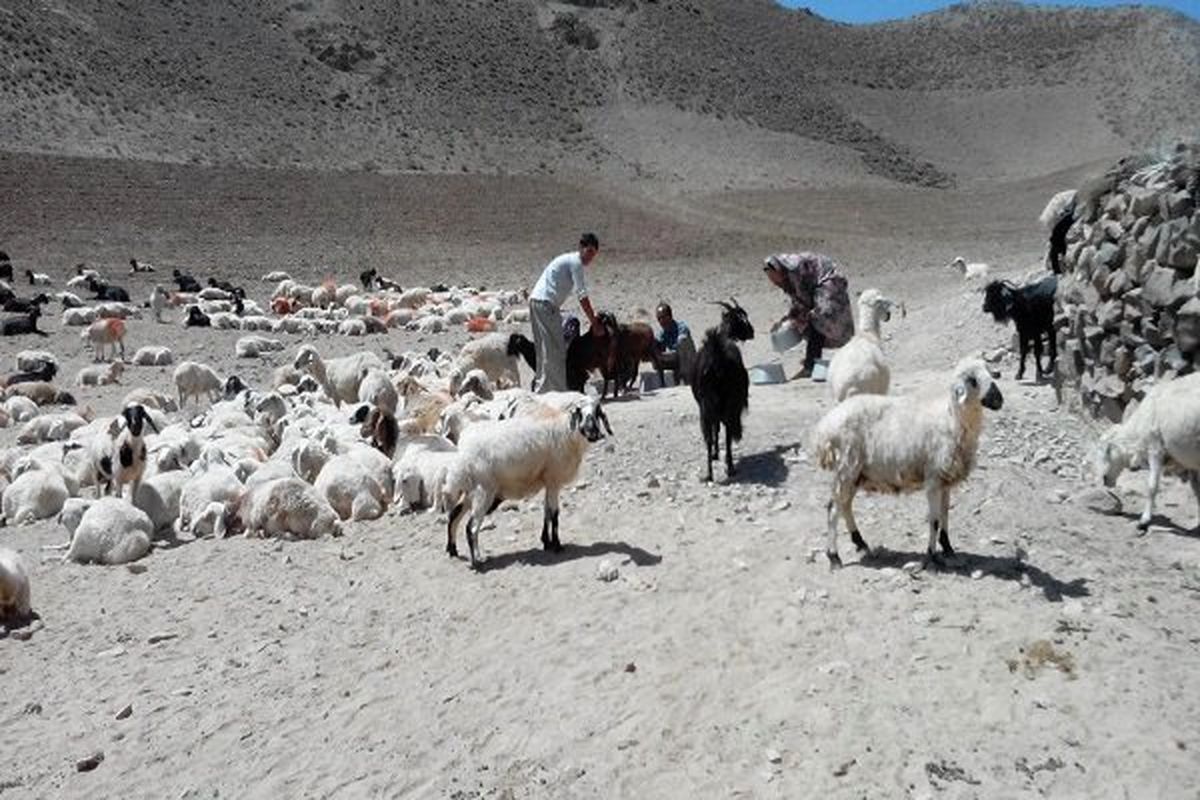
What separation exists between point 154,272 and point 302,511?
2878cm

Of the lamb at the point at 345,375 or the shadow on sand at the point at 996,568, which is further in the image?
the lamb at the point at 345,375


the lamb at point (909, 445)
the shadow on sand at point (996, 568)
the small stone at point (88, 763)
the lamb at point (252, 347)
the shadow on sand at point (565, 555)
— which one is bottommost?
the small stone at point (88, 763)

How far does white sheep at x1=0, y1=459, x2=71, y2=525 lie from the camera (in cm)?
1092

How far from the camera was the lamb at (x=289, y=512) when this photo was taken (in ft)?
30.9

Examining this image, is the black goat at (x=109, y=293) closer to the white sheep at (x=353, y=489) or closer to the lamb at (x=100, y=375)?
the lamb at (x=100, y=375)

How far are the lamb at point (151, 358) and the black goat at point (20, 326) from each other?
164 inches

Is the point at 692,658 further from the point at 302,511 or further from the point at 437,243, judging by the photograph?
the point at 437,243

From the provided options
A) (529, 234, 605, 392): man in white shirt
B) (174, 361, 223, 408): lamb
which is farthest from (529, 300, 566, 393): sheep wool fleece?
(174, 361, 223, 408): lamb

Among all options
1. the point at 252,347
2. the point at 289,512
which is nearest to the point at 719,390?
the point at 289,512

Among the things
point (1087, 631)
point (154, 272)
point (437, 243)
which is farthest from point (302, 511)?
point (437, 243)

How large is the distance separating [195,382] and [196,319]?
30.4 ft

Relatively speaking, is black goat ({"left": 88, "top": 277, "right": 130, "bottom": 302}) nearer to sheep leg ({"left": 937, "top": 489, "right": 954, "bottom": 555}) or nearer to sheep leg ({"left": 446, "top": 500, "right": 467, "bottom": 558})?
sheep leg ({"left": 446, "top": 500, "right": 467, "bottom": 558})

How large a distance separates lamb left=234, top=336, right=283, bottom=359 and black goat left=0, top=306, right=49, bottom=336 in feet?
16.4

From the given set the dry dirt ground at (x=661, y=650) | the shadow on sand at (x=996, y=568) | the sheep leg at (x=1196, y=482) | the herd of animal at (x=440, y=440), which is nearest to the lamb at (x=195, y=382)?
the herd of animal at (x=440, y=440)
